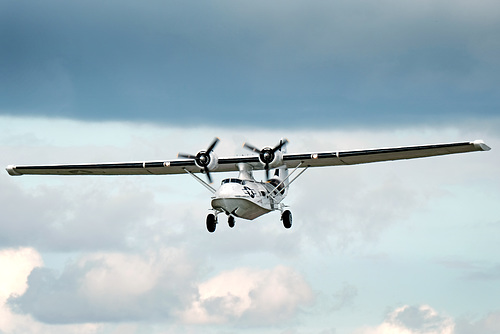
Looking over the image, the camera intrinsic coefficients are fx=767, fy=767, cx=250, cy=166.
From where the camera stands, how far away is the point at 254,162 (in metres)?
37.9

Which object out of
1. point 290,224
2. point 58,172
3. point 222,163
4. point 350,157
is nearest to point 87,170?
point 58,172

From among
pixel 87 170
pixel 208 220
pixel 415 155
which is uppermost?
pixel 87 170

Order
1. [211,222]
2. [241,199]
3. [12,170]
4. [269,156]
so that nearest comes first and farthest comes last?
[241,199] < [211,222] < [269,156] < [12,170]

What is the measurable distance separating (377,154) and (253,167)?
20.4 feet

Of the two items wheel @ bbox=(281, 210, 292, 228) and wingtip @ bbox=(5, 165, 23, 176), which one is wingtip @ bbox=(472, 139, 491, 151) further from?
wingtip @ bbox=(5, 165, 23, 176)

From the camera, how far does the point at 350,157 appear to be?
1459 inches

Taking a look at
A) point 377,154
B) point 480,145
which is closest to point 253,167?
point 377,154

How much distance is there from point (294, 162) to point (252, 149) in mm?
2363

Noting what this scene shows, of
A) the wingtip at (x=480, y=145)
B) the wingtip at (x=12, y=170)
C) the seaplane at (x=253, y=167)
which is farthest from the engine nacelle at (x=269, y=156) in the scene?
the wingtip at (x=12, y=170)

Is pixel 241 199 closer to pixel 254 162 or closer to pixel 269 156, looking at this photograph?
pixel 269 156

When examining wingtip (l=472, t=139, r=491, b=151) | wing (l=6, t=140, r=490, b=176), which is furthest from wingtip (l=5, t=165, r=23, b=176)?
wingtip (l=472, t=139, r=491, b=151)

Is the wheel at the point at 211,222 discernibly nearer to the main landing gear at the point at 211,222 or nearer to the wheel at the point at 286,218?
the main landing gear at the point at 211,222

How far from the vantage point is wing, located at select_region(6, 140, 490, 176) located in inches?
1382

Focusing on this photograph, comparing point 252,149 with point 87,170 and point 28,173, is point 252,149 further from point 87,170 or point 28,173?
point 28,173
